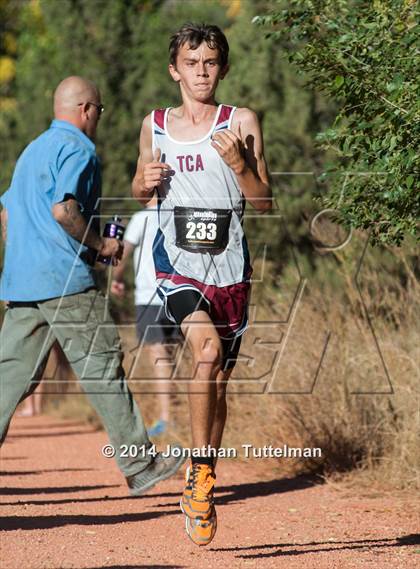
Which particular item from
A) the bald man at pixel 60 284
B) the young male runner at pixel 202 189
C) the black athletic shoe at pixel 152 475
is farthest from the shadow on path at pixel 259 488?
the young male runner at pixel 202 189

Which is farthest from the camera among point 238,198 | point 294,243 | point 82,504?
point 294,243

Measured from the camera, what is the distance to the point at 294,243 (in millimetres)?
13797

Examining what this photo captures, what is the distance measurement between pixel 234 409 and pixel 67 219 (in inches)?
123

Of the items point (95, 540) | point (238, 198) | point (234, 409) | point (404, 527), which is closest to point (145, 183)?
point (238, 198)

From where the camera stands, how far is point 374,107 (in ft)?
19.0

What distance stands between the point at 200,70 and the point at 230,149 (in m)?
0.55

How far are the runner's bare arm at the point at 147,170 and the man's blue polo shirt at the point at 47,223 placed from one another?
84 centimetres

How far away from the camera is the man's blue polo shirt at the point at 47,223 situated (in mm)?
7195

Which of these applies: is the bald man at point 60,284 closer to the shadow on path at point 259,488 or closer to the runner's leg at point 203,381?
the shadow on path at point 259,488

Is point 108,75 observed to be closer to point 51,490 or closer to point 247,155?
point 51,490

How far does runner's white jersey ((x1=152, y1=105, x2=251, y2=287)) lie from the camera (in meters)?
6.23

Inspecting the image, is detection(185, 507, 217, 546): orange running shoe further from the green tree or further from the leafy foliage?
the green tree

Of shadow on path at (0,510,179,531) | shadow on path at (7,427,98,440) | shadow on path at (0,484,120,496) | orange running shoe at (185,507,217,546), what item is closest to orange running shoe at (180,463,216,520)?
orange running shoe at (185,507,217,546)

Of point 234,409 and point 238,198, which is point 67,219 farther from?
point 234,409
